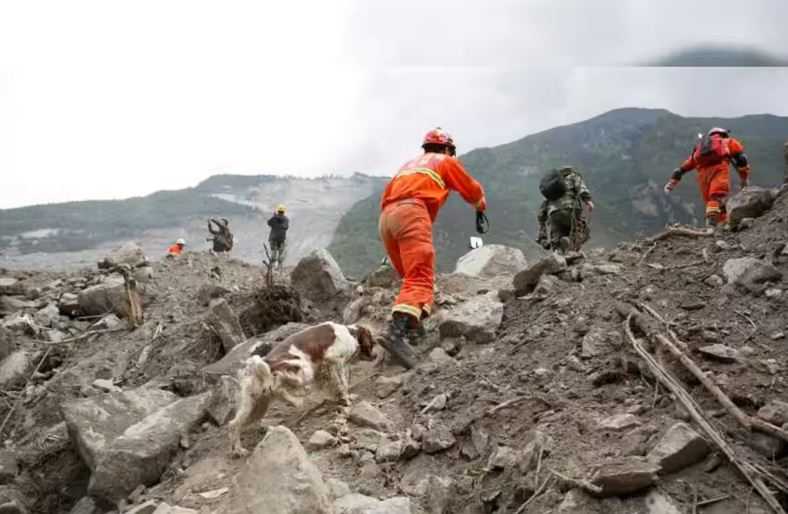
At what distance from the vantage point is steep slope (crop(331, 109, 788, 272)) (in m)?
12.3

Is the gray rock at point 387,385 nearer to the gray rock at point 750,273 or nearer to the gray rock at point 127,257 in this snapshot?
the gray rock at point 750,273

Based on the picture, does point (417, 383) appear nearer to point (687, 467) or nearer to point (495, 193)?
point (687, 467)

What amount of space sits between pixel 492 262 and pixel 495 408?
13.4 ft

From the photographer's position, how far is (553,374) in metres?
3.18

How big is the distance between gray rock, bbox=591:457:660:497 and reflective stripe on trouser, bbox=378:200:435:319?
2.09 meters

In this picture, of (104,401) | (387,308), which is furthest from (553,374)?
(104,401)

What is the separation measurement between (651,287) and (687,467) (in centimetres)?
178

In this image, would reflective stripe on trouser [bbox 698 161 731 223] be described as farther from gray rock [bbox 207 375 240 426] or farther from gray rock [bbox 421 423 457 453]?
gray rock [bbox 207 375 240 426]

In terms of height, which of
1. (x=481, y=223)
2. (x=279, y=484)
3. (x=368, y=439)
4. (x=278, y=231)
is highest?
(x=481, y=223)

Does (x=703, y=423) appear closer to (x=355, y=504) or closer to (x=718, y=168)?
(x=355, y=504)

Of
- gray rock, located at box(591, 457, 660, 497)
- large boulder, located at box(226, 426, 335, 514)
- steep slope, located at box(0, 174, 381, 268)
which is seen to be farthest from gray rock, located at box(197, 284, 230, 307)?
steep slope, located at box(0, 174, 381, 268)

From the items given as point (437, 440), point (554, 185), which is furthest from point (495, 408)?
point (554, 185)

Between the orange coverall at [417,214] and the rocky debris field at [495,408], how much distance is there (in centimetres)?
41

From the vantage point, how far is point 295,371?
3246 millimetres
